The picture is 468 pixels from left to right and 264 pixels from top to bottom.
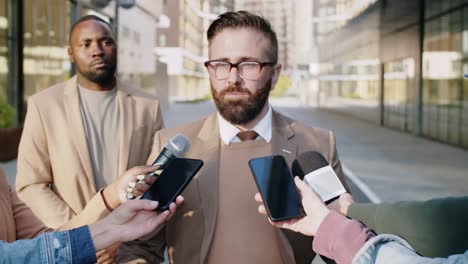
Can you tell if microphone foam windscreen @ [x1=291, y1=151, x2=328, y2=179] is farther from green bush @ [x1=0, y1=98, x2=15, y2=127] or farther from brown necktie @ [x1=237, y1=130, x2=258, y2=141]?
green bush @ [x1=0, y1=98, x2=15, y2=127]

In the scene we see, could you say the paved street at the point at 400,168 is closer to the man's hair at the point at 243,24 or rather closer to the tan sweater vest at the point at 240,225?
the tan sweater vest at the point at 240,225

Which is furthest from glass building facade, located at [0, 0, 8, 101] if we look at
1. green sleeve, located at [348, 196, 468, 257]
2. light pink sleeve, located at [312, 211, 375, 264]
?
green sleeve, located at [348, 196, 468, 257]

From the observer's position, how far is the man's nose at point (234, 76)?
2.44m

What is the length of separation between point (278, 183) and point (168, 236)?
69cm

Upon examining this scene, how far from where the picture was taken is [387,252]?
1.52 m

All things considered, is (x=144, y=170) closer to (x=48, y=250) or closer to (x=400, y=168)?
(x=48, y=250)

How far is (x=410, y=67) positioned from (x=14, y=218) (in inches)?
995

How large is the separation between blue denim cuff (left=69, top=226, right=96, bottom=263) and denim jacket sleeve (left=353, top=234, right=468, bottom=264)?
2.35ft

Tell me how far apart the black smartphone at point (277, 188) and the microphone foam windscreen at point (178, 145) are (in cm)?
38

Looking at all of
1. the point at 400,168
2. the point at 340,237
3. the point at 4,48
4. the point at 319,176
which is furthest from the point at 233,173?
the point at 4,48

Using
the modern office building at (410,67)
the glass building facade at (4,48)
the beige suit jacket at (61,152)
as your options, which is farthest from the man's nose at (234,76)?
the modern office building at (410,67)

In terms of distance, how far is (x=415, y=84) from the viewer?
25.3m

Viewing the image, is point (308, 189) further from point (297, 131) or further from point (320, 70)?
point (320, 70)

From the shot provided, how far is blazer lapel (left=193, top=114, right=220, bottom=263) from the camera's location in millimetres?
2445
